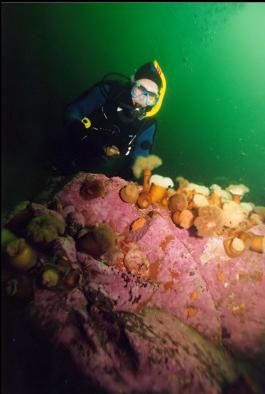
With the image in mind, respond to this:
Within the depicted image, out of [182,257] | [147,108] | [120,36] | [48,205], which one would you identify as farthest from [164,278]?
[120,36]

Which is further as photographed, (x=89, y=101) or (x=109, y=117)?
(x=89, y=101)

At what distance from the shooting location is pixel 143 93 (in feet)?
19.6

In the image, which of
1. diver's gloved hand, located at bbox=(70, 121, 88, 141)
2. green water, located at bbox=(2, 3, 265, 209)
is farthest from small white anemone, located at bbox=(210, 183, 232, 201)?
green water, located at bbox=(2, 3, 265, 209)

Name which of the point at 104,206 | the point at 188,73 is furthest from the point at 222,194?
the point at 188,73

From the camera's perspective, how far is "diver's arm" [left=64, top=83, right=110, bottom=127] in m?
6.46

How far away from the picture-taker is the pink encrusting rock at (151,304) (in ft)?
8.93

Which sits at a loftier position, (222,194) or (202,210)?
(222,194)

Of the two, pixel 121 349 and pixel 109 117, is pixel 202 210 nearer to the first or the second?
pixel 121 349

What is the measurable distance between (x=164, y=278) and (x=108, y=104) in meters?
3.91

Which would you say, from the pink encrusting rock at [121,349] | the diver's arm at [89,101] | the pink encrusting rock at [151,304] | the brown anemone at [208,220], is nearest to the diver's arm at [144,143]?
the diver's arm at [89,101]

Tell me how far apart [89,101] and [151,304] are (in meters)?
4.64

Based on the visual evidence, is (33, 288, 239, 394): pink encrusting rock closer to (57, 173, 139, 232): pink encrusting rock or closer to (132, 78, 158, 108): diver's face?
(57, 173, 139, 232): pink encrusting rock

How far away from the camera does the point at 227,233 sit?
452 centimetres

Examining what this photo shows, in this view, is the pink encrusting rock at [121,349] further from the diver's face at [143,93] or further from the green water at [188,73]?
the green water at [188,73]
